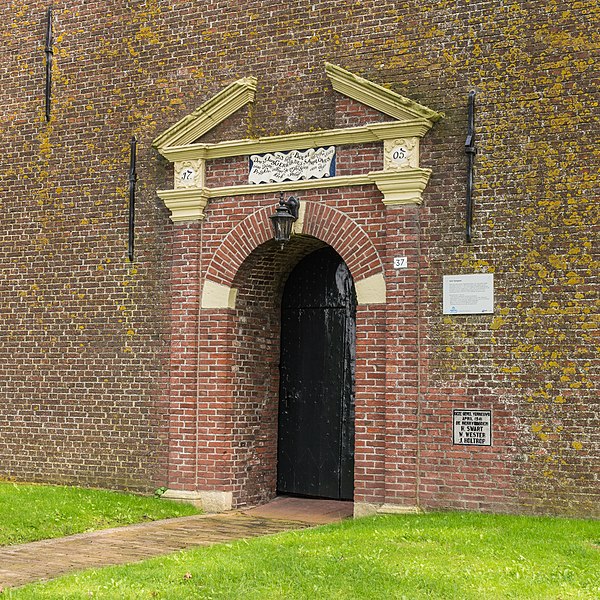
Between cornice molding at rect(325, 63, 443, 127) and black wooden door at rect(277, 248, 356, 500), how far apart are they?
1991 millimetres

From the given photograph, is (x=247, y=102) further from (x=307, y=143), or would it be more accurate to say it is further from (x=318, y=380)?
(x=318, y=380)

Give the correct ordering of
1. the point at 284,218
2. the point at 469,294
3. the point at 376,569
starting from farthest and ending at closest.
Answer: the point at 284,218 < the point at 469,294 < the point at 376,569

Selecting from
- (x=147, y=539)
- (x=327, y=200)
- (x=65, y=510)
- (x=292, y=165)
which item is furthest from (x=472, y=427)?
(x=65, y=510)

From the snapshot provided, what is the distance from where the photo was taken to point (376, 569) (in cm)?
652

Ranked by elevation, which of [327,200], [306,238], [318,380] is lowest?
[318,380]

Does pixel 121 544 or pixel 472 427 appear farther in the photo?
pixel 472 427

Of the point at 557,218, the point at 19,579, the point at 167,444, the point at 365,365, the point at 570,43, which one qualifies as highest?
the point at 570,43

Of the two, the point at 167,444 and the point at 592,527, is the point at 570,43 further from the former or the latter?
the point at 167,444

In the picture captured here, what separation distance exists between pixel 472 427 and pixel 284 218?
2922 mm

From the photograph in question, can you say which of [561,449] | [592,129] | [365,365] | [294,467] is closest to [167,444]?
[294,467]

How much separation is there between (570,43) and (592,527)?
4573 mm

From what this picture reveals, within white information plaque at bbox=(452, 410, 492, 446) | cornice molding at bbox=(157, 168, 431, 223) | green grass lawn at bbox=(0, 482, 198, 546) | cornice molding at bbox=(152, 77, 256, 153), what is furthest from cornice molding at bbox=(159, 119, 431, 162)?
green grass lawn at bbox=(0, 482, 198, 546)

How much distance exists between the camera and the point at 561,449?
8.89 metres

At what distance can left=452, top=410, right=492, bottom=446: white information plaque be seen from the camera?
9227 mm
